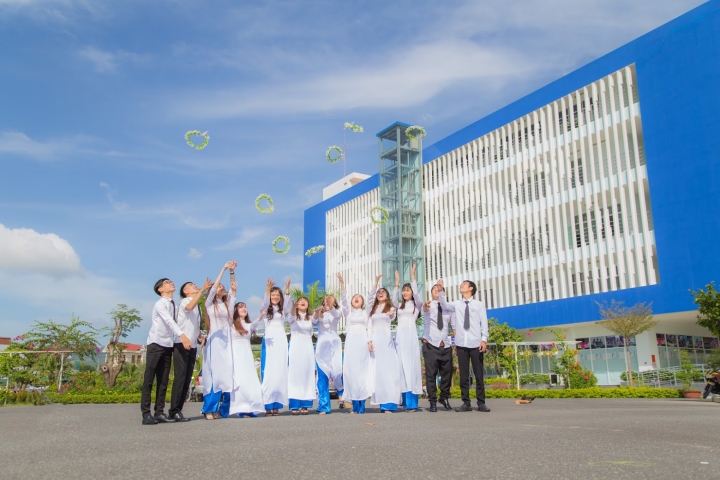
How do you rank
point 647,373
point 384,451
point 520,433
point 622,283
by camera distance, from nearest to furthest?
point 384,451 → point 520,433 → point 647,373 → point 622,283

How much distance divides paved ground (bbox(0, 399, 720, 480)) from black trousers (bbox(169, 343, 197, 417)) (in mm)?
1404

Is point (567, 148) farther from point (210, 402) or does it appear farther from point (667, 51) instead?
point (210, 402)

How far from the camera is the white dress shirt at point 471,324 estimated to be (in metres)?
9.80

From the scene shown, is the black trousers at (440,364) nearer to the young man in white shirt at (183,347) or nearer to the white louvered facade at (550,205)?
the young man in white shirt at (183,347)

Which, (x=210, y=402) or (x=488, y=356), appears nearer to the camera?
(x=210, y=402)

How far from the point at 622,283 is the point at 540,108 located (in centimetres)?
1160

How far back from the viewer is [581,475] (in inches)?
138

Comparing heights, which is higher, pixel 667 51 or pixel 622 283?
pixel 667 51

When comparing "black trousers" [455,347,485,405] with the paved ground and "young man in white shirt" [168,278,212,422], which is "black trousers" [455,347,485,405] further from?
"young man in white shirt" [168,278,212,422]

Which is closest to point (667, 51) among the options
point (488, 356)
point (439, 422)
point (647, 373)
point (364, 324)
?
point (647, 373)

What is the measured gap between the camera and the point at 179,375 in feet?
26.9

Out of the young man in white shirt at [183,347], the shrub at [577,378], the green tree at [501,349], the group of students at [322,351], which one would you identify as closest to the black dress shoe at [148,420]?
the young man in white shirt at [183,347]

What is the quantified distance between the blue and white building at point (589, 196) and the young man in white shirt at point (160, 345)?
25.3m

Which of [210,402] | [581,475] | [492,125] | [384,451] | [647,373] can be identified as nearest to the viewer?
[581,475]
